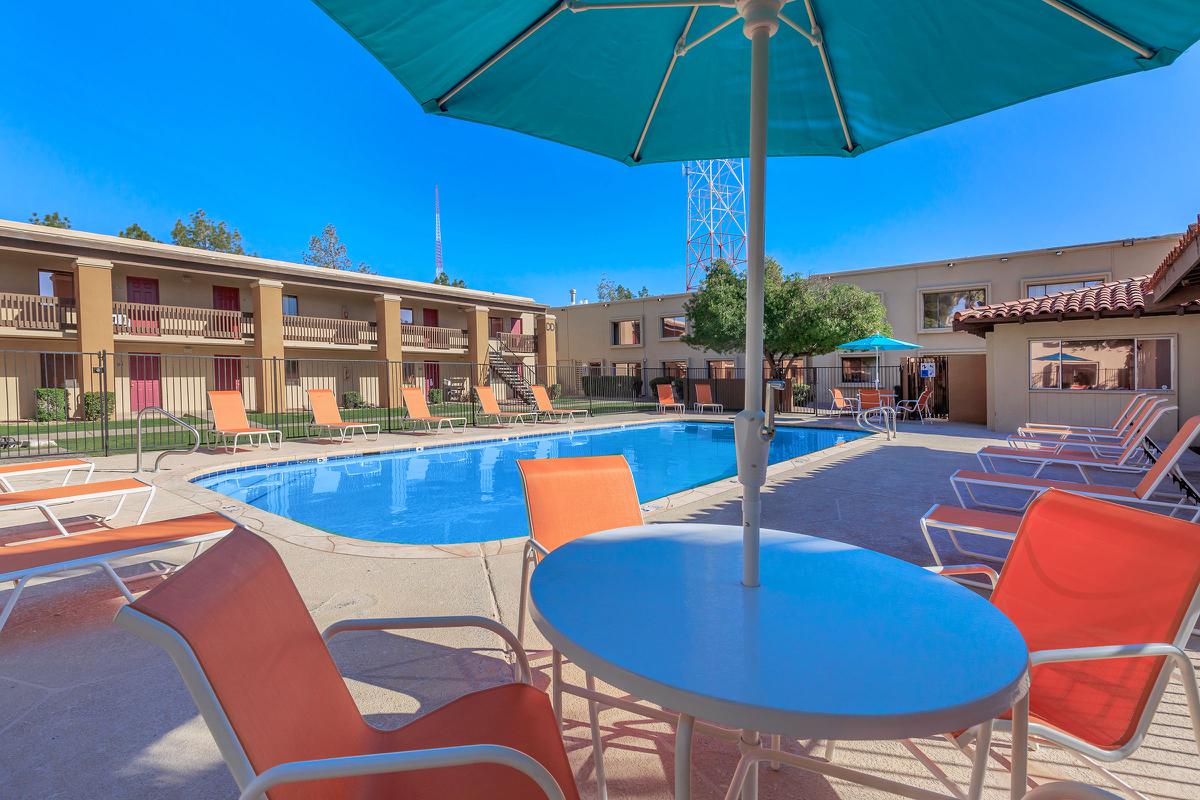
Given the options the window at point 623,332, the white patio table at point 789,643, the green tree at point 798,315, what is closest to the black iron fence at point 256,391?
the green tree at point 798,315

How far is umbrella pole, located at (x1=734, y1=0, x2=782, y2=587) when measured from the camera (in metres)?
1.23

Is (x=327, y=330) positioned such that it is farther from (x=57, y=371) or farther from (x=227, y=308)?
(x=57, y=371)

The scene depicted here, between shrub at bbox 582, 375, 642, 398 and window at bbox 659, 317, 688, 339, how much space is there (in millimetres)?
2678

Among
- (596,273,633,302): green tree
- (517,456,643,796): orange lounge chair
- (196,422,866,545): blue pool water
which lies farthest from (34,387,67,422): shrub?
(596,273,633,302): green tree

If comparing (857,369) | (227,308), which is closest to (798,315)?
(857,369)

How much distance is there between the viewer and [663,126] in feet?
9.02

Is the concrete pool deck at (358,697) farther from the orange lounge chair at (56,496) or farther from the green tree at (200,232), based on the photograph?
the green tree at (200,232)

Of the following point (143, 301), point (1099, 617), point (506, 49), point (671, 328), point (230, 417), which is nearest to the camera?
point (1099, 617)

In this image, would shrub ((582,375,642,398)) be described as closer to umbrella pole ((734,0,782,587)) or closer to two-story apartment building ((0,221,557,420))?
two-story apartment building ((0,221,557,420))

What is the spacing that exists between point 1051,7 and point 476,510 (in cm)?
629

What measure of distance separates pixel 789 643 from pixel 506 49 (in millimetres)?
2342

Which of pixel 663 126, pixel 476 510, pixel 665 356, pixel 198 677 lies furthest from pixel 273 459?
pixel 665 356

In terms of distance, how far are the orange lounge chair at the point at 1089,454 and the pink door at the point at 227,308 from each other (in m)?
19.9

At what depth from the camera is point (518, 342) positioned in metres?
24.7
